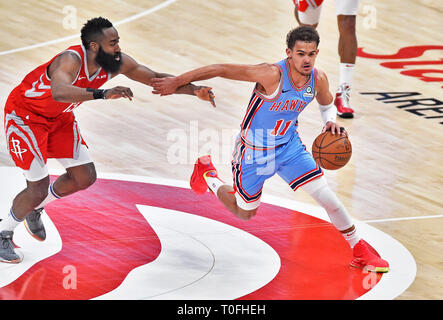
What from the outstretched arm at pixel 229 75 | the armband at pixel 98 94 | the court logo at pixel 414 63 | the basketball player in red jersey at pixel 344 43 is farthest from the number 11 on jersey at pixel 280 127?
the court logo at pixel 414 63

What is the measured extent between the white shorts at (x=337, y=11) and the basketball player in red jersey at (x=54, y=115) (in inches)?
189

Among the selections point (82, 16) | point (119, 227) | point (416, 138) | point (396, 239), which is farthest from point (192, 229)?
point (82, 16)

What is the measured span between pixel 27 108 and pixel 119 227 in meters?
1.50

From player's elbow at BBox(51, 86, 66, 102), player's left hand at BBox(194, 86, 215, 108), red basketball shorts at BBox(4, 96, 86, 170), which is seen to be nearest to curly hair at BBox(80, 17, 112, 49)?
player's elbow at BBox(51, 86, 66, 102)

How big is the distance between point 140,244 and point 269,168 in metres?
1.31

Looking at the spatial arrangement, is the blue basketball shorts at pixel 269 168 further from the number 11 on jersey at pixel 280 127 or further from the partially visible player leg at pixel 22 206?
the partially visible player leg at pixel 22 206

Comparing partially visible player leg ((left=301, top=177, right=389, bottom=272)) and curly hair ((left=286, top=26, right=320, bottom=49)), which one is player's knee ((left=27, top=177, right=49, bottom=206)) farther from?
curly hair ((left=286, top=26, right=320, bottom=49))

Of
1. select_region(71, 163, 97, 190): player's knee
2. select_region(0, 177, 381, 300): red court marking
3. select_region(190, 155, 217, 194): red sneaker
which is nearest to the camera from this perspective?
select_region(0, 177, 381, 300): red court marking

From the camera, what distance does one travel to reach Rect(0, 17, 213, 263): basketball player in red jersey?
25.1 feet

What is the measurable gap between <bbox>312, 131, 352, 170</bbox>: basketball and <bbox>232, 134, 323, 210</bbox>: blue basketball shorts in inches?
4.6

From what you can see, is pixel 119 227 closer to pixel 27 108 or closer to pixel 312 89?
pixel 27 108

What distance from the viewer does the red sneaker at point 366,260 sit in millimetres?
7958

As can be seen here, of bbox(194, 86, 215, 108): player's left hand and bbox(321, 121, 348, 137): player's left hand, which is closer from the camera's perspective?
bbox(194, 86, 215, 108): player's left hand

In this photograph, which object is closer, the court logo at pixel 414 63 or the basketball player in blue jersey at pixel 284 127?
the basketball player in blue jersey at pixel 284 127
